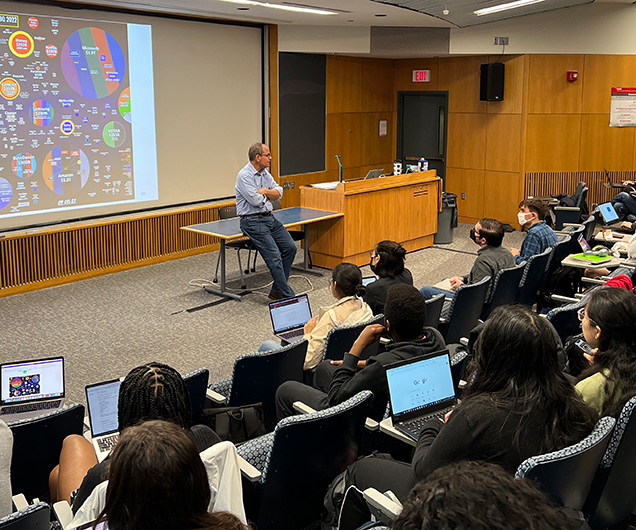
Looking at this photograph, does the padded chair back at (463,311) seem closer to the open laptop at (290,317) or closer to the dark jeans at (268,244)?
the open laptop at (290,317)

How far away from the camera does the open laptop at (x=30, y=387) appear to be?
372 cm

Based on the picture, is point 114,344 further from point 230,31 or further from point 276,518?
point 230,31

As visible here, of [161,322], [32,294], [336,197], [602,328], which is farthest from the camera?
[336,197]

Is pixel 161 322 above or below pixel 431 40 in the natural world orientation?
below

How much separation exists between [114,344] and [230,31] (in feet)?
17.2

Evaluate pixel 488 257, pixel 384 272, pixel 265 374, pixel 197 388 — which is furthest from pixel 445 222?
pixel 197 388

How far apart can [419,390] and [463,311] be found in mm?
2030

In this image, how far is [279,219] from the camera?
823 centimetres

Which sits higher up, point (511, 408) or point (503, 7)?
point (503, 7)

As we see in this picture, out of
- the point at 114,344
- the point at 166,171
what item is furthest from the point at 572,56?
the point at 114,344

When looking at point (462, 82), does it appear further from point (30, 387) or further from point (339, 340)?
point (30, 387)

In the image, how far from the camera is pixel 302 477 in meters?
2.80

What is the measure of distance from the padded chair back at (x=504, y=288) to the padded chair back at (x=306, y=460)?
111 inches

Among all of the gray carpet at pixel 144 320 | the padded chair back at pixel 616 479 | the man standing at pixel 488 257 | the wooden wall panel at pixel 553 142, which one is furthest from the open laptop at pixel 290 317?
the wooden wall panel at pixel 553 142
